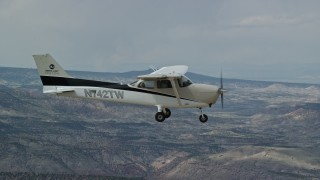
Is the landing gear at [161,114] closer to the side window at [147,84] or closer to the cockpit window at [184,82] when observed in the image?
the side window at [147,84]

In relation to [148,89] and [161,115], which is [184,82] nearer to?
[148,89]

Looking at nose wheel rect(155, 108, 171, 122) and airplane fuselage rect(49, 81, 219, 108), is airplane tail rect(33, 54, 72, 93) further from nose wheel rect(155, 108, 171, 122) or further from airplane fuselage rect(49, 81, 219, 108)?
nose wheel rect(155, 108, 171, 122)

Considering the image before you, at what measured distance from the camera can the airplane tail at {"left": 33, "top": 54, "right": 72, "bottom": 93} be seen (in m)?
76.9

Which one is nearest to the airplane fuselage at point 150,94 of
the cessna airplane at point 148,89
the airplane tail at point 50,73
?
the cessna airplane at point 148,89

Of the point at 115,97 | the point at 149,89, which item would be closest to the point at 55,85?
the point at 115,97

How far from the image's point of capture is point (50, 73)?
7719 cm

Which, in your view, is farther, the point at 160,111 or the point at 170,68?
the point at 170,68

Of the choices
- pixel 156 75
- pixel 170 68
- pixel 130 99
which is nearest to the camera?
pixel 156 75

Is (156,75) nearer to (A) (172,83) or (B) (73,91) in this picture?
(A) (172,83)

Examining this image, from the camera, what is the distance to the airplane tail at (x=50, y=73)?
76.9m

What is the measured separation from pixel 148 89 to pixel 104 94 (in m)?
7.07

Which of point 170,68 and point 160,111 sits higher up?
point 170,68

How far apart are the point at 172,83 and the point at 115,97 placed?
8965mm

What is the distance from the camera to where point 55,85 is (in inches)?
3044
